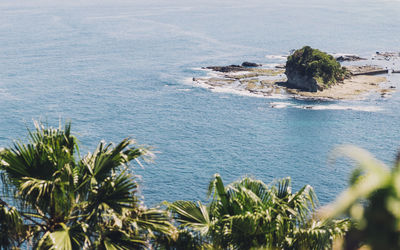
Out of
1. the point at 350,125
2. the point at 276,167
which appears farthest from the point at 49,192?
the point at 350,125

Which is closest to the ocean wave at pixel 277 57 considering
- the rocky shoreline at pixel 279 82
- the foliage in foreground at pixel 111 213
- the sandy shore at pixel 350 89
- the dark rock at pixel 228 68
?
the rocky shoreline at pixel 279 82

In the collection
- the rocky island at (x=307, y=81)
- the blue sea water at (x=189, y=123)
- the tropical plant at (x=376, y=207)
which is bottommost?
the blue sea water at (x=189, y=123)

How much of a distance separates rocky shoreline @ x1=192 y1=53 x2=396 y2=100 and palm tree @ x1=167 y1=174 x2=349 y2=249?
119m

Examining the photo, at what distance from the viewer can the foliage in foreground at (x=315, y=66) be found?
453 ft

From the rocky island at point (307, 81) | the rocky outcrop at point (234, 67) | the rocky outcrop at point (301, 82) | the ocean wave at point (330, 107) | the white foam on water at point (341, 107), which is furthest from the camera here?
the rocky outcrop at point (234, 67)

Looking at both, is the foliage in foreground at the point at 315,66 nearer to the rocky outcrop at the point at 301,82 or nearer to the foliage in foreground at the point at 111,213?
the rocky outcrop at the point at 301,82

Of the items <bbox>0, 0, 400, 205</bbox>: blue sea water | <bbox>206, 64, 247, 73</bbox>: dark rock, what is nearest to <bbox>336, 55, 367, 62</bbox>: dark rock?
<bbox>0, 0, 400, 205</bbox>: blue sea water

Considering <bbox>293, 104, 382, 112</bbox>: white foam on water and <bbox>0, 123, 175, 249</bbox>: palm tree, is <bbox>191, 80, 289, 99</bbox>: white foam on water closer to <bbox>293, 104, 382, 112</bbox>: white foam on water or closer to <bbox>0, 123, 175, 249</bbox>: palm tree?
<bbox>293, 104, 382, 112</bbox>: white foam on water

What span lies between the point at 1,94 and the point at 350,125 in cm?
9280

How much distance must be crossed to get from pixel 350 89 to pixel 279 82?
2127 cm

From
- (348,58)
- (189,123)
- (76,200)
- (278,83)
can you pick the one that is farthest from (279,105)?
(76,200)

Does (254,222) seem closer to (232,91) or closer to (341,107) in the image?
(341,107)

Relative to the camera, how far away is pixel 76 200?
13.5 metres

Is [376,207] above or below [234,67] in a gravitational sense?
above
